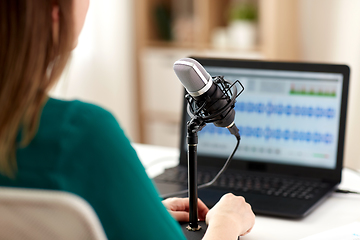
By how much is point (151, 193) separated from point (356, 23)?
2326 mm

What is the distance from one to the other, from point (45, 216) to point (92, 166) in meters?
0.08

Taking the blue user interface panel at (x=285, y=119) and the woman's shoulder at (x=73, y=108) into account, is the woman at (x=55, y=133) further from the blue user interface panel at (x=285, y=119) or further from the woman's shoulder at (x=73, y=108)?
the blue user interface panel at (x=285, y=119)

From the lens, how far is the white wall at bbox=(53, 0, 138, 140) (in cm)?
308

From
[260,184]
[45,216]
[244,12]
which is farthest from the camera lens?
[244,12]

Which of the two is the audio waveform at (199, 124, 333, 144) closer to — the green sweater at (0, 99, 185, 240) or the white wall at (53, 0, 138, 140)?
the green sweater at (0, 99, 185, 240)

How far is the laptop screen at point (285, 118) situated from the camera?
3.90 ft

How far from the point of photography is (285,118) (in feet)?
4.05

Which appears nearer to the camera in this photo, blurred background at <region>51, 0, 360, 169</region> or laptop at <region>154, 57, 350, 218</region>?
laptop at <region>154, 57, 350, 218</region>

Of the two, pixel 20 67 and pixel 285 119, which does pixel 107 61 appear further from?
pixel 20 67

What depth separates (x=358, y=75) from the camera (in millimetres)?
2592

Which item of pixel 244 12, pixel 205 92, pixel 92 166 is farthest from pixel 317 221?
pixel 244 12

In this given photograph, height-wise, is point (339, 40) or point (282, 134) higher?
point (339, 40)

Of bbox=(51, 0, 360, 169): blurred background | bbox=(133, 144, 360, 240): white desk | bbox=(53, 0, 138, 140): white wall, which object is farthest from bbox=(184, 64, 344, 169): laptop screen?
bbox=(53, 0, 138, 140): white wall

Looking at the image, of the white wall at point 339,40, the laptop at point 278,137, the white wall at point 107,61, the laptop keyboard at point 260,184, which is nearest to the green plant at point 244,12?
the white wall at point 339,40
